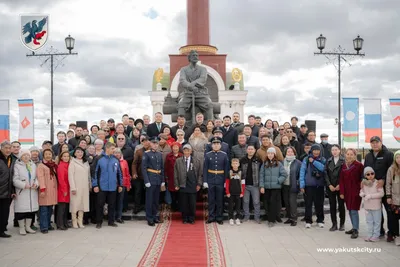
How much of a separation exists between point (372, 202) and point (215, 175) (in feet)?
10.5

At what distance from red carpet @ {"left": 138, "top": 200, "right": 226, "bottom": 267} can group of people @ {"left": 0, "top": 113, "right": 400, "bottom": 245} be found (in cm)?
40

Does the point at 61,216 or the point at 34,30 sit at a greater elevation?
the point at 34,30

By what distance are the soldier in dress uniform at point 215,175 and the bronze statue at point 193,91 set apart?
365 centimetres

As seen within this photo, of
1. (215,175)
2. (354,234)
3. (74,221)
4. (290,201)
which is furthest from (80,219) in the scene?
(354,234)

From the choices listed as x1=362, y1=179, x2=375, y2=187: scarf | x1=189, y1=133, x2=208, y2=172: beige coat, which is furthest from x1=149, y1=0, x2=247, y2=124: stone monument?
x1=362, y1=179, x2=375, y2=187: scarf

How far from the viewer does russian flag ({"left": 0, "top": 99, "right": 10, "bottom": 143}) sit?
1332 cm

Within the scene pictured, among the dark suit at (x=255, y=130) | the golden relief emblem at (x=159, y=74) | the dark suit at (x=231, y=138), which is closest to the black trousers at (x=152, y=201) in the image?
the dark suit at (x=231, y=138)

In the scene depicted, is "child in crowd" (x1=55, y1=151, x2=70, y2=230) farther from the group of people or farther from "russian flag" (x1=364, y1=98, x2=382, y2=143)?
"russian flag" (x1=364, y1=98, x2=382, y2=143)

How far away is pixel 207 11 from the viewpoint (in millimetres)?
32281

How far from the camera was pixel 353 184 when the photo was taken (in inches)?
317

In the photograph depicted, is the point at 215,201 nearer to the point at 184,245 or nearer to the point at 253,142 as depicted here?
the point at 253,142

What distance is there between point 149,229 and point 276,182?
2910 mm

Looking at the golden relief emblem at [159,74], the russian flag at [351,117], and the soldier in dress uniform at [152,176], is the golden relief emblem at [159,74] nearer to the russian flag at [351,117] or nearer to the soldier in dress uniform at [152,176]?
the russian flag at [351,117]

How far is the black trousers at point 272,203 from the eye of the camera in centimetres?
897
